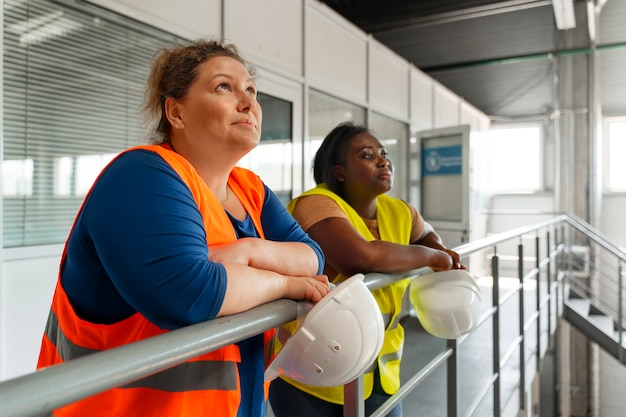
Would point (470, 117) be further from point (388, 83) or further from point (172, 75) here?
point (172, 75)

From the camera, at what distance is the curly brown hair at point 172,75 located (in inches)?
39.9

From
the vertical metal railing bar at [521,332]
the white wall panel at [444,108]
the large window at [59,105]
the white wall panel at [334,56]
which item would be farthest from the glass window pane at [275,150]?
the white wall panel at [444,108]

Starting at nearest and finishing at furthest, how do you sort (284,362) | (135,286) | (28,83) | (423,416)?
(135,286)
(284,362)
(28,83)
(423,416)

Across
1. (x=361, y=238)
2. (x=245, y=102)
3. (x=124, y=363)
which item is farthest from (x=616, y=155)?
(x=124, y=363)

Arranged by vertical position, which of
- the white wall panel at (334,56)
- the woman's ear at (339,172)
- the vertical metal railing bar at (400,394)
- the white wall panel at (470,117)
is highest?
the white wall panel at (470,117)

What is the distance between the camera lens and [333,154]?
1.76 metres

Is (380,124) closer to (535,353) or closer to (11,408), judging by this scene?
(535,353)

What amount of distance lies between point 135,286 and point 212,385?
0.76 ft

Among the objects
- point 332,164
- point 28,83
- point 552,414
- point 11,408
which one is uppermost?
point 28,83

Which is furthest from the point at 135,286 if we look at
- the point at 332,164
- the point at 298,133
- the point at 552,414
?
the point at 552,414

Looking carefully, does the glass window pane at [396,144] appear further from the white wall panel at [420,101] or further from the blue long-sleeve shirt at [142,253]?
the blue long-sleeve shirt at [142,253]

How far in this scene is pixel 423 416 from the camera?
2.44 meters

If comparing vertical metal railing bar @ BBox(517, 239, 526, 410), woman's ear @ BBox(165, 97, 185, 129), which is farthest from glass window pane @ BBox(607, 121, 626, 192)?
woman's ear @ BBox(165, 97, 185, 129)

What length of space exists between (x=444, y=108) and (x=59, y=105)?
6.03 m
